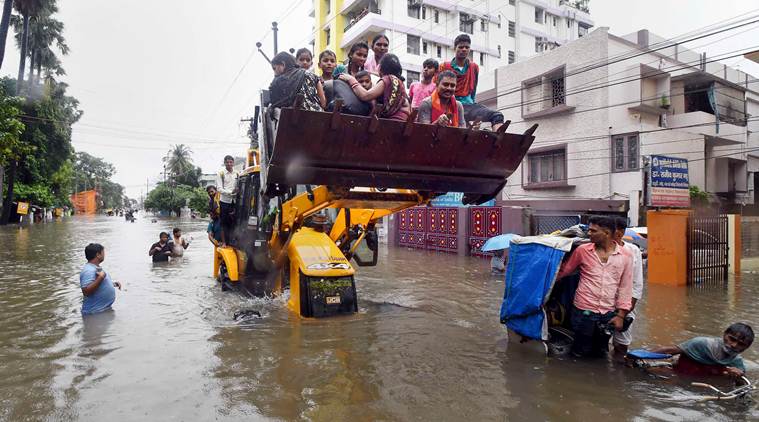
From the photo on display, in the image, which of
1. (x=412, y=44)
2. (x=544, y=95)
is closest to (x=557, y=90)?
(x=544, y=95)

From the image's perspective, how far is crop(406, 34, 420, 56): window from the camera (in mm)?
35225

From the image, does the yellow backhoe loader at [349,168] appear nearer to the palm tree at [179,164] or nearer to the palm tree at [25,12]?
the palm tree at [25,12]

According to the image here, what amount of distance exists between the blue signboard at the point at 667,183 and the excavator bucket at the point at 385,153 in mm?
10718

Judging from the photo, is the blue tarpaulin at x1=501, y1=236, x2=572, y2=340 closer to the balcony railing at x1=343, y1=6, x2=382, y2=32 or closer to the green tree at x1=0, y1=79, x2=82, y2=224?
the balcony railing at x1=343, y1=6, x2=382, y2=32

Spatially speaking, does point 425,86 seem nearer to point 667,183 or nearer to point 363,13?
point 667,183

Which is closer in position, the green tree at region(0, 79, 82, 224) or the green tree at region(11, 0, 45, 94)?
the green tree at region(11, 0, 45, 94)

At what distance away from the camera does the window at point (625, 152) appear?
58.1 ft

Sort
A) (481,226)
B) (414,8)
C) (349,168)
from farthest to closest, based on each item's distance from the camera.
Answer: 1. (414,8)
2. (481,226)
3. (349,168)

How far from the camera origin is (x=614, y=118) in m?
18.3

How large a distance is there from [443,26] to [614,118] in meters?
22.1

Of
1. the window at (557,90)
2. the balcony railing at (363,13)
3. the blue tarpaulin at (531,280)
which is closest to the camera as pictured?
the blue tarpaulin at (531,280)

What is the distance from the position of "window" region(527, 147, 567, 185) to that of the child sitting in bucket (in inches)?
614

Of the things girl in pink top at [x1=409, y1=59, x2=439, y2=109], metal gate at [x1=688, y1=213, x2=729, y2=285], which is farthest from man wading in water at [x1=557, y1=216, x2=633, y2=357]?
metal gate at [x1=688, y1=213, x2=729, y2=285]

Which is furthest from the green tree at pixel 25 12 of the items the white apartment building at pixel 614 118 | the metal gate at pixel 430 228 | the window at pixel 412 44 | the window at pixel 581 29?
the window at pixel 581 29
